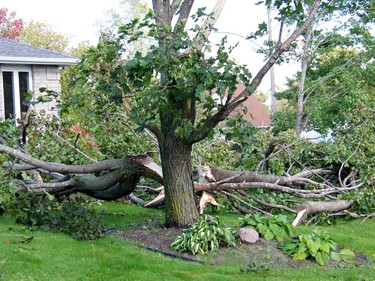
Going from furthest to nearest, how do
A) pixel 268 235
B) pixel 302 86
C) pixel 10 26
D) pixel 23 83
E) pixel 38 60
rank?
pixel 10 26 → pixel 302 86 → pixel 23 83 → pixel 38 60 → pixel 268 235

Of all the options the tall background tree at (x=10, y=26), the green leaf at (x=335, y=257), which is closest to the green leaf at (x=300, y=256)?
the green leaf at (x=335, y=257)

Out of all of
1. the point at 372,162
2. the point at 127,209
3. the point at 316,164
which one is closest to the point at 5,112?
the point at 127,209

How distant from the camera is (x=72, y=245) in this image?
22.4 feet

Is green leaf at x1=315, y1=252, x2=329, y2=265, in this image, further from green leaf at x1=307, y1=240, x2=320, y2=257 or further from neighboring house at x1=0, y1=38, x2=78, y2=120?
neighboring house at x1=0, y1=38, x2=78, y2=120

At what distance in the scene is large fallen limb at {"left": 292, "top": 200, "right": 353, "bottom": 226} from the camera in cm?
827

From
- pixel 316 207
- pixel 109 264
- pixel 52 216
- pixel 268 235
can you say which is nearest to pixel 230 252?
pixel 268 235

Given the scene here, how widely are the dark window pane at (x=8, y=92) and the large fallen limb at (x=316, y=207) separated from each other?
9722 millimetres

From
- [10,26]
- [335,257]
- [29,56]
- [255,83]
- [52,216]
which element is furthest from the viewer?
[10,26]

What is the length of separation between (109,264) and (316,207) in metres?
3.99

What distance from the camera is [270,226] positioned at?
22.7 ft

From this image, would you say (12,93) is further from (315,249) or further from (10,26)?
(10,26)

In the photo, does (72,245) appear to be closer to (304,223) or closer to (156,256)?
(156,256)

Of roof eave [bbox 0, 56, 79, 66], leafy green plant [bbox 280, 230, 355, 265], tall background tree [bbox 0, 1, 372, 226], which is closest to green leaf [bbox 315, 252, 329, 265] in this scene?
leafy green plant [bbox 280, 230, 355, 265]

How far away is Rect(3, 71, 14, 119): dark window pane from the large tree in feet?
23.5
